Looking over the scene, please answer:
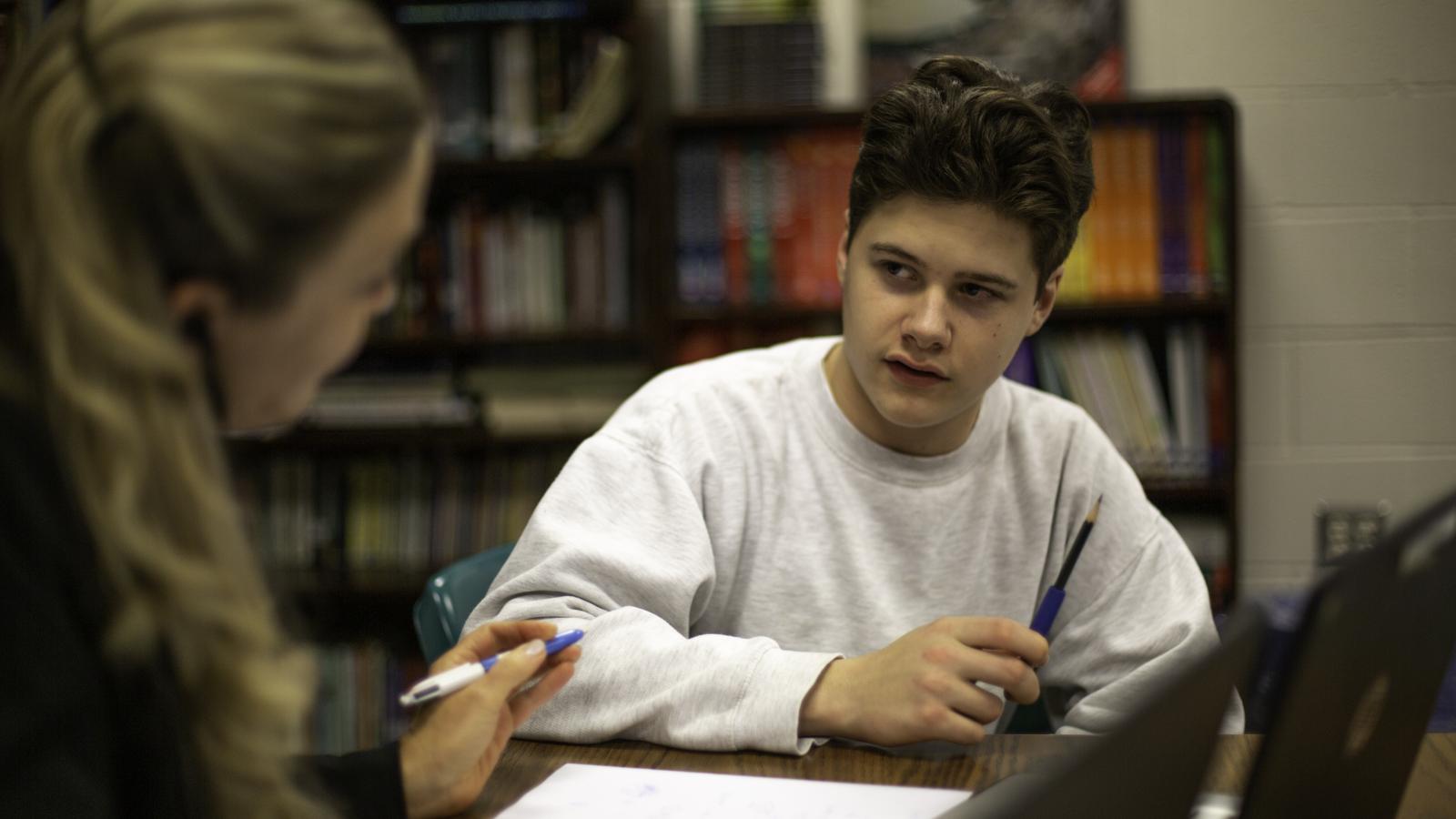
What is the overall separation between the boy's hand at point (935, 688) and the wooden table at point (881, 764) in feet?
0.07

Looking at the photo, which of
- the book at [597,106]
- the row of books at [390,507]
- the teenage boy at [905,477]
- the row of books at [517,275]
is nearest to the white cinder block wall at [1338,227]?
the book at [597,106]

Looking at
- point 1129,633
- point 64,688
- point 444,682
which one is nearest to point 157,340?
point 64,688

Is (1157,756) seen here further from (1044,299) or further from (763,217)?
(763,217)

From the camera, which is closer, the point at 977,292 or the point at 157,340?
the point at 157,340

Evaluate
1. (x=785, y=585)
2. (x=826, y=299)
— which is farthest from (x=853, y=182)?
(x=826, y=299)

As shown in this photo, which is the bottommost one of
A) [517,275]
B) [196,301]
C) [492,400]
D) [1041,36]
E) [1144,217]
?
[492,400]

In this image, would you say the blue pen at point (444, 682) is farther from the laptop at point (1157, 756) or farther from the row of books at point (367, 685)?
the row of books at point (367, 685)

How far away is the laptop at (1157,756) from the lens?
0.34 meters

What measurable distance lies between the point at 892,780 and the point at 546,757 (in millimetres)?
268

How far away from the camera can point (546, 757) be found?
962mm

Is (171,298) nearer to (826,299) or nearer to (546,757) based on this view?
(546,757)

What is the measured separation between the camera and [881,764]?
0.94m

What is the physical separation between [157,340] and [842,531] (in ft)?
2.81

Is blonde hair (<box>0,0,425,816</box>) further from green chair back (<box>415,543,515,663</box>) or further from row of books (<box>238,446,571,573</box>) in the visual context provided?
row of books (<box>238,446,571,573</box>)
